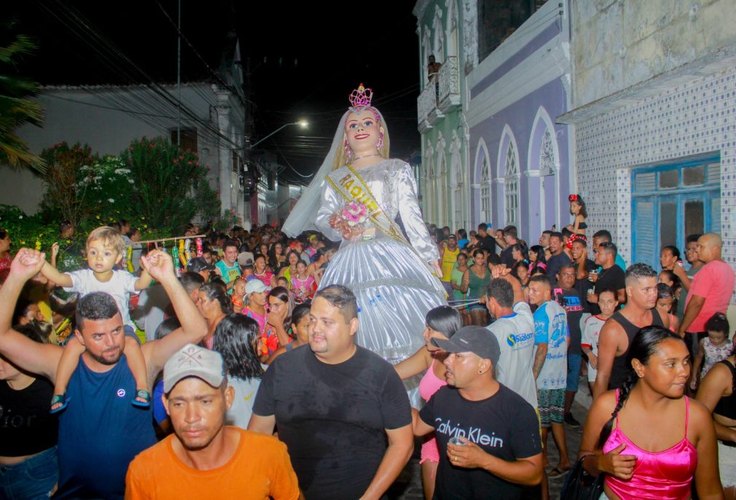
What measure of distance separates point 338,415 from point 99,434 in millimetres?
1289

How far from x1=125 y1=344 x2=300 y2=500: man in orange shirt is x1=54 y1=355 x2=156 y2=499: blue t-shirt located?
0.76 m

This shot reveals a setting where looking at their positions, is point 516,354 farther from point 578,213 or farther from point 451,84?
point 451,84

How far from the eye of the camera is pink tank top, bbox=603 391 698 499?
3.24 meters

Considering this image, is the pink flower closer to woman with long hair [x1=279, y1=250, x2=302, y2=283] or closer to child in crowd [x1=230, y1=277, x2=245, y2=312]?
child in crowd [x1=230, y1=277, x2=245, y2=312]

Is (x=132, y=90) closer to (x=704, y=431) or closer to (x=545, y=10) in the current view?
(x=545, y=10)

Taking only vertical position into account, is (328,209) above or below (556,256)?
above

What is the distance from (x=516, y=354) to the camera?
4977 mm

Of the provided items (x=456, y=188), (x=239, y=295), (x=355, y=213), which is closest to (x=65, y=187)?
(x=239, y=295)

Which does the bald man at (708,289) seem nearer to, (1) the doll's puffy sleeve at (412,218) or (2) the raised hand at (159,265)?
(1) the doll's puffy sleeve at (412,218)

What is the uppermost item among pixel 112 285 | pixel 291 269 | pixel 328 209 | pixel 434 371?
pixel 328 209

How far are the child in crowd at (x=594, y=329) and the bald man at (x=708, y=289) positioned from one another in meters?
0.79

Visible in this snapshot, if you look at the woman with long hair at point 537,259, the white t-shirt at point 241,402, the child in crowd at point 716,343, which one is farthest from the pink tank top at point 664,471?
the woman with long hair at point 537,259

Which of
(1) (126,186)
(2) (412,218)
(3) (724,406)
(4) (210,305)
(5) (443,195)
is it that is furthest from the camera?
(5) (443,195)

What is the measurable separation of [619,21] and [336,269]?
7.14 m
